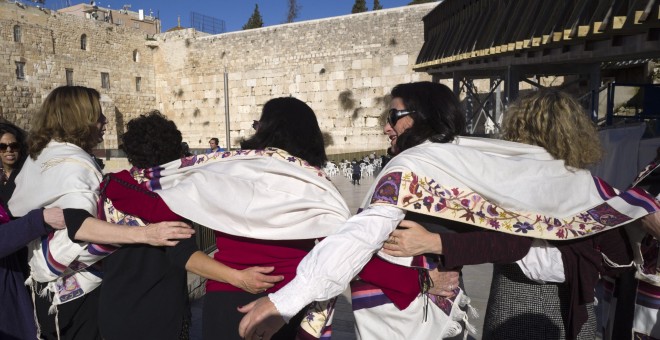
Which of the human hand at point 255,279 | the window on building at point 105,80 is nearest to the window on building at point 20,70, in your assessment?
the window on building at point 105,80

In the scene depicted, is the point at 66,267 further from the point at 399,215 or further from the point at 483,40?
the point at 483,40

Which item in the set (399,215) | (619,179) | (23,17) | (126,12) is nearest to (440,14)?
(619,179)

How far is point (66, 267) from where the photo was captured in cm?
196

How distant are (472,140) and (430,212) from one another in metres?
0.38

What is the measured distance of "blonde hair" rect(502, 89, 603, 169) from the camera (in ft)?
5.48

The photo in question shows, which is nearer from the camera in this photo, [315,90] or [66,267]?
[66,267]

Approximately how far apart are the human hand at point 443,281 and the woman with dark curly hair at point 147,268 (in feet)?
1.83

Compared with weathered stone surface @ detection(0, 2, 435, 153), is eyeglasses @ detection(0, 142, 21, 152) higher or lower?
lower

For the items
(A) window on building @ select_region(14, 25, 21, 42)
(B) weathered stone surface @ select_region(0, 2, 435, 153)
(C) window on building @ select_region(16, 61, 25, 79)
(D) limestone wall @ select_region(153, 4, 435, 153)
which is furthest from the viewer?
(C) window on building @ select_region(16, 61, 25, 79)

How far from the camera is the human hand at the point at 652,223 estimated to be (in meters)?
1.62

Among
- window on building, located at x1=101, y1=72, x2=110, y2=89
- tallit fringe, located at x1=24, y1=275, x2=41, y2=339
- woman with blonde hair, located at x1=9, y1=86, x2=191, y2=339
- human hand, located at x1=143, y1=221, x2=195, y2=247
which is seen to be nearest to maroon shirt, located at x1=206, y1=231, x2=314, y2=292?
human hand, located at x1=143, y1=221, x2=195, y2=247

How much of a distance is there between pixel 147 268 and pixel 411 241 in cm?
108

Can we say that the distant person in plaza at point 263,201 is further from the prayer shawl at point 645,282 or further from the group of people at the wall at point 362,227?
the prayer shawl at point 645,282

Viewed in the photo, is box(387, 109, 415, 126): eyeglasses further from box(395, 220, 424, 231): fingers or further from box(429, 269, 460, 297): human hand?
box(429, 269, 460, 297): human hand
